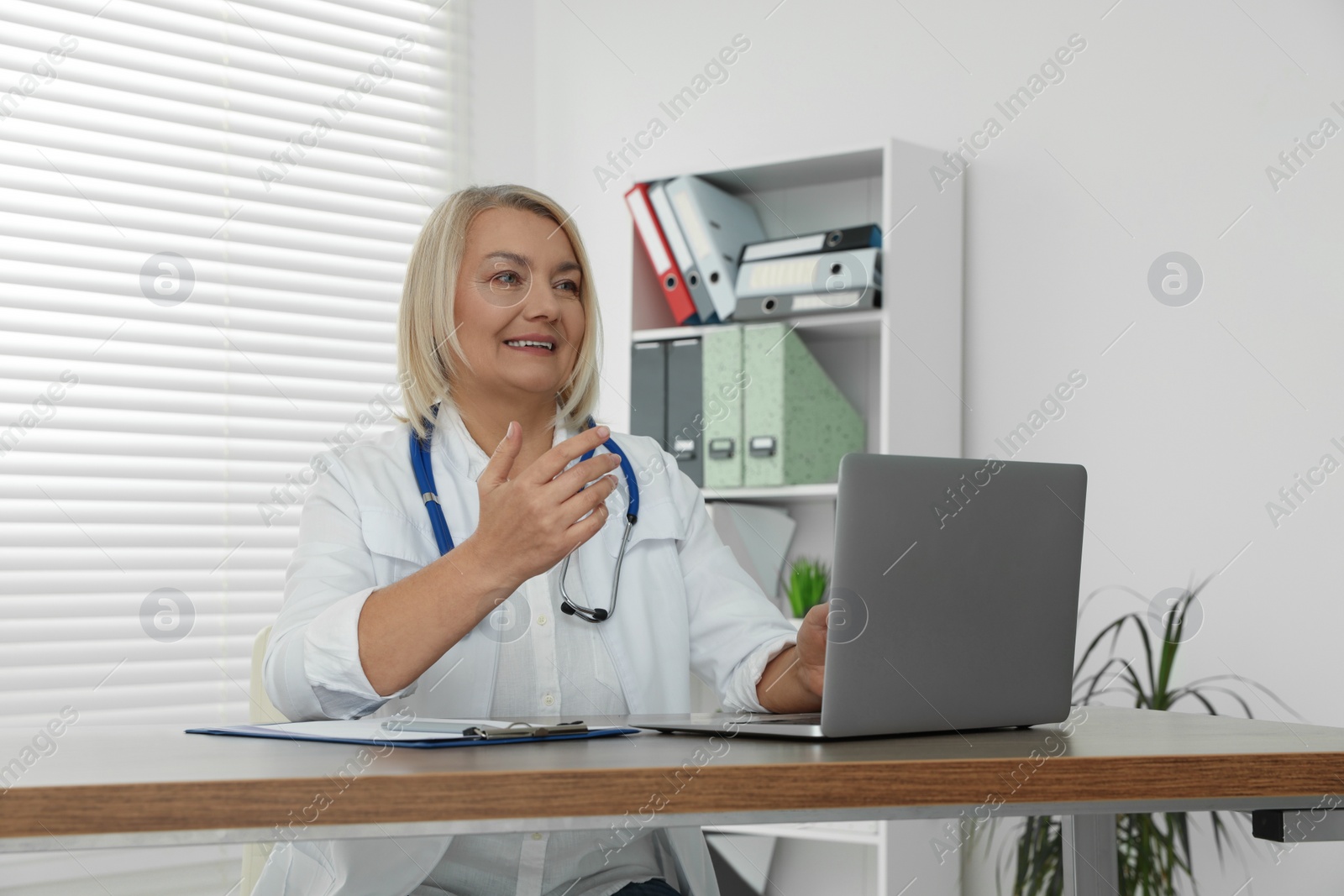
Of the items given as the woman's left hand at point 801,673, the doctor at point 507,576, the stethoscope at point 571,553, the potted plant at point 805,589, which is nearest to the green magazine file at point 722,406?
the potted plant at point 805,589

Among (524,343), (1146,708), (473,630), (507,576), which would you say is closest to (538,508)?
(507,576)

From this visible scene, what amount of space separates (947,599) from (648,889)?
486 millimetres

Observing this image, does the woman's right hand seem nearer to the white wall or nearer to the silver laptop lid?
the silver laptop lid

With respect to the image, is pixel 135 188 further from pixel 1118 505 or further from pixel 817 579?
pixel 1118 505

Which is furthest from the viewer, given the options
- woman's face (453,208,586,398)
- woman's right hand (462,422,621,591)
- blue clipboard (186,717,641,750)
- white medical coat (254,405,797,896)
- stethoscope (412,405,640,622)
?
woman's face (453,208,586,398)

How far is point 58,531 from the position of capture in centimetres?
269

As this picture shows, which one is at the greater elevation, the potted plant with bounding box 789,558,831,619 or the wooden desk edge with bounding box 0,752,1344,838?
the wooden desk edge with bounding box 0,752,1344,838

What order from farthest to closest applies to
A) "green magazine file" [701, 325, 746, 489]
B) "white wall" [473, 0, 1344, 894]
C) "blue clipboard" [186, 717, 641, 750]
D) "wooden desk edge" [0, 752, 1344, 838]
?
"green magazine file" [701, 325, 746, 489]
"white wall" [473, 0, 1344, 894]
"blue clipboard" [186, 717, 641, 750]
"wooden desk edge" [0, 752, 1344, 838]

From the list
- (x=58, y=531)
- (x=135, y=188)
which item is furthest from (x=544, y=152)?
(x=58, y=531)

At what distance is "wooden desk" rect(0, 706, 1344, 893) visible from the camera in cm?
69

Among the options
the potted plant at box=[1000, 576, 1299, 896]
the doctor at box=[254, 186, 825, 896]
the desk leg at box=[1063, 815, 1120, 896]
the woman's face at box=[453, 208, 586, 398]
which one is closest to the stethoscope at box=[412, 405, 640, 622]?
the doctor at box=[254, 186, 825, 896]

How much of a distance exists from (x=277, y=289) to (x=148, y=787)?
2.64 meters

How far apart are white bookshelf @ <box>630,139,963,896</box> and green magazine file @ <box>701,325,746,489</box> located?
0.05 metres

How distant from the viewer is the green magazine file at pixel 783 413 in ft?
9.08
